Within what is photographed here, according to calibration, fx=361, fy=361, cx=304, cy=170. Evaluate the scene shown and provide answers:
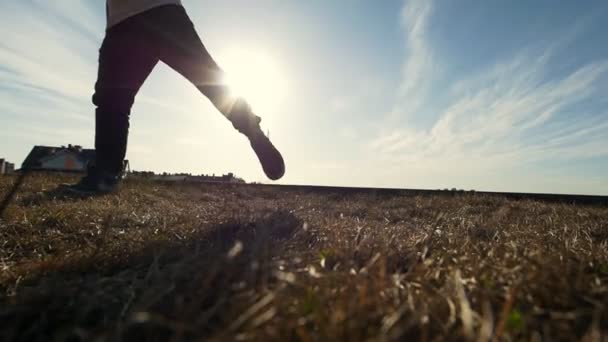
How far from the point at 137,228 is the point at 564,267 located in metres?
1.88

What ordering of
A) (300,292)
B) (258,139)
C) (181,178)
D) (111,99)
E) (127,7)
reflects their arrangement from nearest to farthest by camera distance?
(300,292), (127,7), (111,99), (258,139), (181,178)

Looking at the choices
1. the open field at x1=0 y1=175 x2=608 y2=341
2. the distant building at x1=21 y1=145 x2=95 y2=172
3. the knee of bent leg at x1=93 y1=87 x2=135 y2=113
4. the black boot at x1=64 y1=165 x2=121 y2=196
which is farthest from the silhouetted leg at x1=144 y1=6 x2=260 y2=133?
the distant building at x1=21 y1=145 x2=95 y2=172

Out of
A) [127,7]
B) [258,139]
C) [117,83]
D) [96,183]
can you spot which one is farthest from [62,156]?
[258,139]

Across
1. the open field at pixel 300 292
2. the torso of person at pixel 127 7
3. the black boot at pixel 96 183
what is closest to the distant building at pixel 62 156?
the black boot at pixel 96 183

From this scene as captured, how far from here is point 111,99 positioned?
3.34 m

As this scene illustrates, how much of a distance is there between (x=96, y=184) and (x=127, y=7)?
163 centimetres

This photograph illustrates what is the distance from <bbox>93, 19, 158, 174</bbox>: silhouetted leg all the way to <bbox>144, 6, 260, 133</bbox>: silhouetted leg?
189 millimetres

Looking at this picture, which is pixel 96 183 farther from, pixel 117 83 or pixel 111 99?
pixel 117 83

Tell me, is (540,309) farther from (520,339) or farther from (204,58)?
(204,58)

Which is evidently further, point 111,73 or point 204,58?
point 111,73

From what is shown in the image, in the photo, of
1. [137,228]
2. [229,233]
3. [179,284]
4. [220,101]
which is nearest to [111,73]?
[220,101]

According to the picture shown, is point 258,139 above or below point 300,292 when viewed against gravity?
above

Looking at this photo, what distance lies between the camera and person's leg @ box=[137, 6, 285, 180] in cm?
300

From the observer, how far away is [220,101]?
3.31 m
